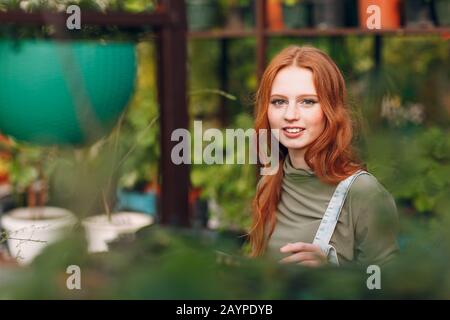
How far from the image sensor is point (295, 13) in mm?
3330

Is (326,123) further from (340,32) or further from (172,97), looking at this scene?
(340,32)

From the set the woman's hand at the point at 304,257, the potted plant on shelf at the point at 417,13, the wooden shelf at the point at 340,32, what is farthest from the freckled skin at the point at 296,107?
the potted plant on shelf at the point at 417,13

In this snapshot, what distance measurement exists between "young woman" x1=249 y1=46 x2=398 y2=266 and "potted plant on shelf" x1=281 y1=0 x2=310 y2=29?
7.85 feet

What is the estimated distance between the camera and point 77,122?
1.05m

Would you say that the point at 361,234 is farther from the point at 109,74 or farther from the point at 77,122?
the point at 109,74

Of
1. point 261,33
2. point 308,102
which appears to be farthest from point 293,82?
point 261,33

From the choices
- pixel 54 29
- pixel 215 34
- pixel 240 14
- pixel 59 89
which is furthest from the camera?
pixel 240 14

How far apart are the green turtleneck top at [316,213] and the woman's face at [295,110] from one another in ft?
0.19

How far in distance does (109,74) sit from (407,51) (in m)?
2.39

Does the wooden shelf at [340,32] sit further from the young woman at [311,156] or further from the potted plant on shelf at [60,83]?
the young woman at [311,156]

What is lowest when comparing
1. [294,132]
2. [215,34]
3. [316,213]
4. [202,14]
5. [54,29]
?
[316,213]

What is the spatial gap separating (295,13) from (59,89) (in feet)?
7.63

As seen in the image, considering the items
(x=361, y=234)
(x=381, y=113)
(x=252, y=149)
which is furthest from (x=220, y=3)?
(x=361, y=234)

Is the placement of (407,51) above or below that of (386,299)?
above
